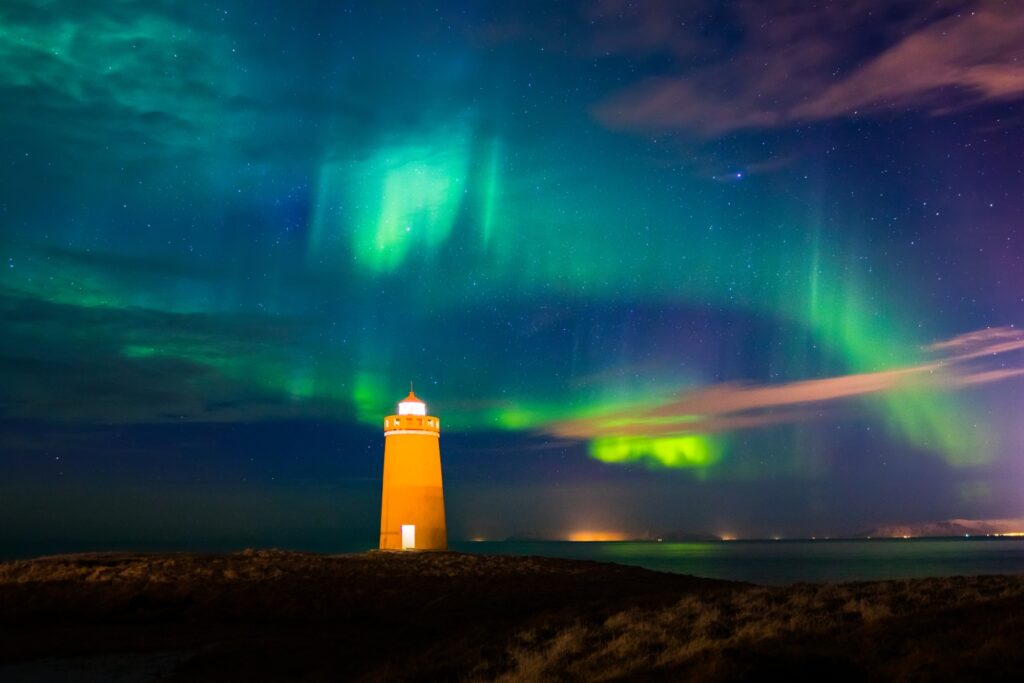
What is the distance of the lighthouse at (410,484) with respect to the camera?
43656mm

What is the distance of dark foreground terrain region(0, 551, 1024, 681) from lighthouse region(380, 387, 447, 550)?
6634mm

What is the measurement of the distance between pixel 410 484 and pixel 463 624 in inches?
808

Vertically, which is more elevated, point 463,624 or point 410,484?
point 410,484

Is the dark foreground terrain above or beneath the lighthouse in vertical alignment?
beneath

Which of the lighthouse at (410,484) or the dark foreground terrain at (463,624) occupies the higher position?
the lighthouse at (410,484)

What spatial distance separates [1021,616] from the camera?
12.8 meters

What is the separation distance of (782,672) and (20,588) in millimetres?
26925

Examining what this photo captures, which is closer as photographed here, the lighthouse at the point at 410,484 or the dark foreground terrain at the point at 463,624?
the dark foreground terrain at the point at 463,624

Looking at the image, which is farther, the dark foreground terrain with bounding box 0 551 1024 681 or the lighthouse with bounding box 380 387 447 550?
the lighthouse with bounding box 380 387 447 550

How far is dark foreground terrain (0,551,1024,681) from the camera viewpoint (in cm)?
1128

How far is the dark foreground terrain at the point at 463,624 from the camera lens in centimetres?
1128

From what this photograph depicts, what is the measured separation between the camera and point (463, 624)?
2361 centimetres

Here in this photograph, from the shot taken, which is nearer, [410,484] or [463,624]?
[463,624]

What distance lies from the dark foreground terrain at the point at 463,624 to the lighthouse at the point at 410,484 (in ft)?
21.8
